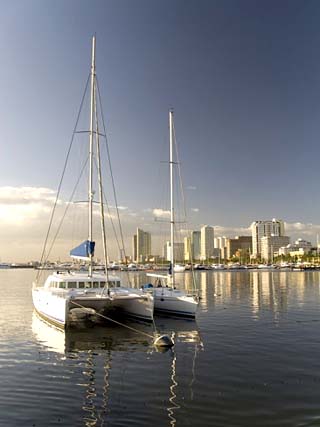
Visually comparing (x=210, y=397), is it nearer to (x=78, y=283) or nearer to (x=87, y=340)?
(x=87, y=340)

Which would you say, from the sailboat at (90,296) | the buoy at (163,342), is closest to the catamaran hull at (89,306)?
the sailboat at (90,296)

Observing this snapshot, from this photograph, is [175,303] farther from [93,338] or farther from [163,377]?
[163,377]

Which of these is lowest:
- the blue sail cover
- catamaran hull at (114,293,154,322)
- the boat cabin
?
catamaran hull at (114,293,154,322)

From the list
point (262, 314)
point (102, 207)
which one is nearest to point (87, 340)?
point (102, 207)

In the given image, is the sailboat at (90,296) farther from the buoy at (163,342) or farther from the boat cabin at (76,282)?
the buoy at (163,342)

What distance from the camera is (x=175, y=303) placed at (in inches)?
1248

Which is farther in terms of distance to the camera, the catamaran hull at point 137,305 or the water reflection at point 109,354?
the catamaran hull at point 137,305

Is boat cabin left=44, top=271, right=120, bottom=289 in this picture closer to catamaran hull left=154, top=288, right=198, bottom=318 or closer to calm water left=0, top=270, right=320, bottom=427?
calm water left=0, top=270, right=320, bottom=427

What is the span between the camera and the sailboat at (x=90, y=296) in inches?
1009

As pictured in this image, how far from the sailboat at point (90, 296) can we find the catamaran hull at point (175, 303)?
11.1ft

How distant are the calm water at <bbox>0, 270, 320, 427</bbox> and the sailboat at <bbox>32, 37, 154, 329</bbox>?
1.32 metres

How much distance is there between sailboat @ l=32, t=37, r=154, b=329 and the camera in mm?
25641

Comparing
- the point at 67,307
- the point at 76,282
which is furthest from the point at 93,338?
the point at 76,282

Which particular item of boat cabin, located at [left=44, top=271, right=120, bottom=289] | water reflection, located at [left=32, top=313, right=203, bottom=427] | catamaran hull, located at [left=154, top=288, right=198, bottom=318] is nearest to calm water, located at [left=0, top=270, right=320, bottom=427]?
water reflection, located at [left=32, top=313, right=203, bottom=427]
